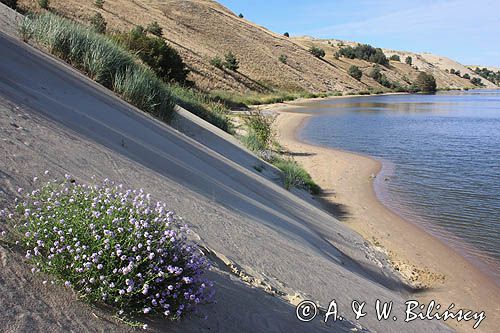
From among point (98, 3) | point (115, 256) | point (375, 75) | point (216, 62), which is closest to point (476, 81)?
point (375, 75)

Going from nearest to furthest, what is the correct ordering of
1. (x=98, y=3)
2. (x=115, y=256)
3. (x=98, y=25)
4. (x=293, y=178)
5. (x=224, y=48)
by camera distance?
(x=115, y=256) < (x=293, y=178) < (x=98, y=25) < (x=98, y=3) < (x=224, y=48)

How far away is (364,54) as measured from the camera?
10544cm

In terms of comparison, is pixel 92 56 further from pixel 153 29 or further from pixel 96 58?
pixel 153 29

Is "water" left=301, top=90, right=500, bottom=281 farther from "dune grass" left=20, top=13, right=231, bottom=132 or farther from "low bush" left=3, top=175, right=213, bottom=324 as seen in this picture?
"low bush" left=3, top=175, right=213, bottom=324

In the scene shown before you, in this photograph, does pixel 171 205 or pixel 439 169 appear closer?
pixel 171 205

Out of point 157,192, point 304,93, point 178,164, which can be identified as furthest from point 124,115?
point 304,93

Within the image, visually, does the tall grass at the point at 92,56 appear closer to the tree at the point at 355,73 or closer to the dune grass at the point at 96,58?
the dune grass at the point at 96,58

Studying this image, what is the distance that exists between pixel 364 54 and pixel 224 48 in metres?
51.2

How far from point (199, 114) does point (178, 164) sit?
9.74 metres

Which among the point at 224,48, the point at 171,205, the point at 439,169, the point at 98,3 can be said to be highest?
the point at 224,48

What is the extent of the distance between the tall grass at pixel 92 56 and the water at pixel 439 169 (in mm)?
7281

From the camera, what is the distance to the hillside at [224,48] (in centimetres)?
4906

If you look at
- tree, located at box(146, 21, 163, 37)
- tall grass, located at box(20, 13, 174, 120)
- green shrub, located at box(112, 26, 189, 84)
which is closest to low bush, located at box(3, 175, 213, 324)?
tall grass, located at box(20, 13, 174, 120)

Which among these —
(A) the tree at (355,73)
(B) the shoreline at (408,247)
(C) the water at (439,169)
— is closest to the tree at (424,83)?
(A) the tree at (355,73)
